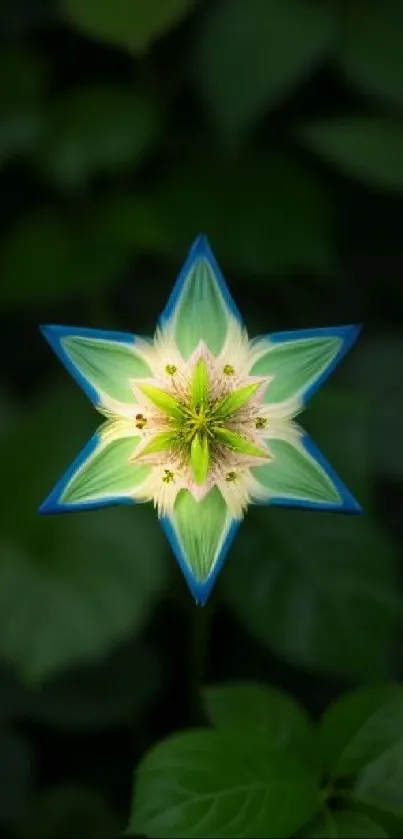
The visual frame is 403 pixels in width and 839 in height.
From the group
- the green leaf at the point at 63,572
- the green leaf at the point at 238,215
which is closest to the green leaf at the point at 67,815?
the green leaf at the point at 63,572

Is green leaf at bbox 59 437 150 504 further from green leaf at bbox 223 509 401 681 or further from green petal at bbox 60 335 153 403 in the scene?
green leaf at bbox 223 509 401 681

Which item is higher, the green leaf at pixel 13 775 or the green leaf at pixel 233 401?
the green leaf at pixel 233 401

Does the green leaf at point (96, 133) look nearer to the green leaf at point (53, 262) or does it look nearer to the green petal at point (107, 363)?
the green leaf at point (53, 262)

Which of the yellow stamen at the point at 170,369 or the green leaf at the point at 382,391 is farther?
the green leaf at the point at 382,391

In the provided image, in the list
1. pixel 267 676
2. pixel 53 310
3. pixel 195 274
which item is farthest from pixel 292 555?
pixel 195 274

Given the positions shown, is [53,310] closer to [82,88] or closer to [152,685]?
[82,88]

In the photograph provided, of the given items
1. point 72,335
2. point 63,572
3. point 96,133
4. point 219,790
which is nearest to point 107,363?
point 72,335
